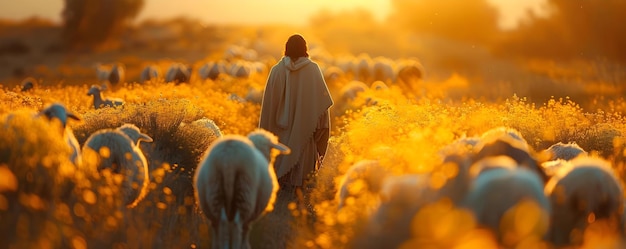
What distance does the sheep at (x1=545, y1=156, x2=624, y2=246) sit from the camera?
7273 mm

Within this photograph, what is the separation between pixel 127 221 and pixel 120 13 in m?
55.0

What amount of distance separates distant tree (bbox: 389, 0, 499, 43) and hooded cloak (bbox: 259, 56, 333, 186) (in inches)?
2168

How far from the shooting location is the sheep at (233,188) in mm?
8031

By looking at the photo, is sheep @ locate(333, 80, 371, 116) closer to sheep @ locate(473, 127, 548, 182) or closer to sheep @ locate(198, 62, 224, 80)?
sheep @ locate(198, 62, 224, 80)

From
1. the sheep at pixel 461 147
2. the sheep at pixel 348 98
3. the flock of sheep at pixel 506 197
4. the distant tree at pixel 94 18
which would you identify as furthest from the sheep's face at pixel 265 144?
the distant tree at pixel 94 18

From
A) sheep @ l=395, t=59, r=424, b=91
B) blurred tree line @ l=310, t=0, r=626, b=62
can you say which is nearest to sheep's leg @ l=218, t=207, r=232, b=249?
sheep @ l=395, t=59, r=424, b=91

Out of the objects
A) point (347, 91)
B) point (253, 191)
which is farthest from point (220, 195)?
point (347, 91)

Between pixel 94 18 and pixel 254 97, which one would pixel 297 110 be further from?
pixel 94 18

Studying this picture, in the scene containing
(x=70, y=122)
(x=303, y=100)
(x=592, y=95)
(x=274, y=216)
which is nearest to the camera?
(x=274, y=216)

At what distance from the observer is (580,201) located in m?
7.27

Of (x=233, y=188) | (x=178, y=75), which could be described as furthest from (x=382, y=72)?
(x=233, y=188)

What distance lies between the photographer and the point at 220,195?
8.16 m

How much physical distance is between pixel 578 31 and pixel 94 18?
3185 centimetres

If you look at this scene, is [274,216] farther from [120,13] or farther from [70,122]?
[120,13]
